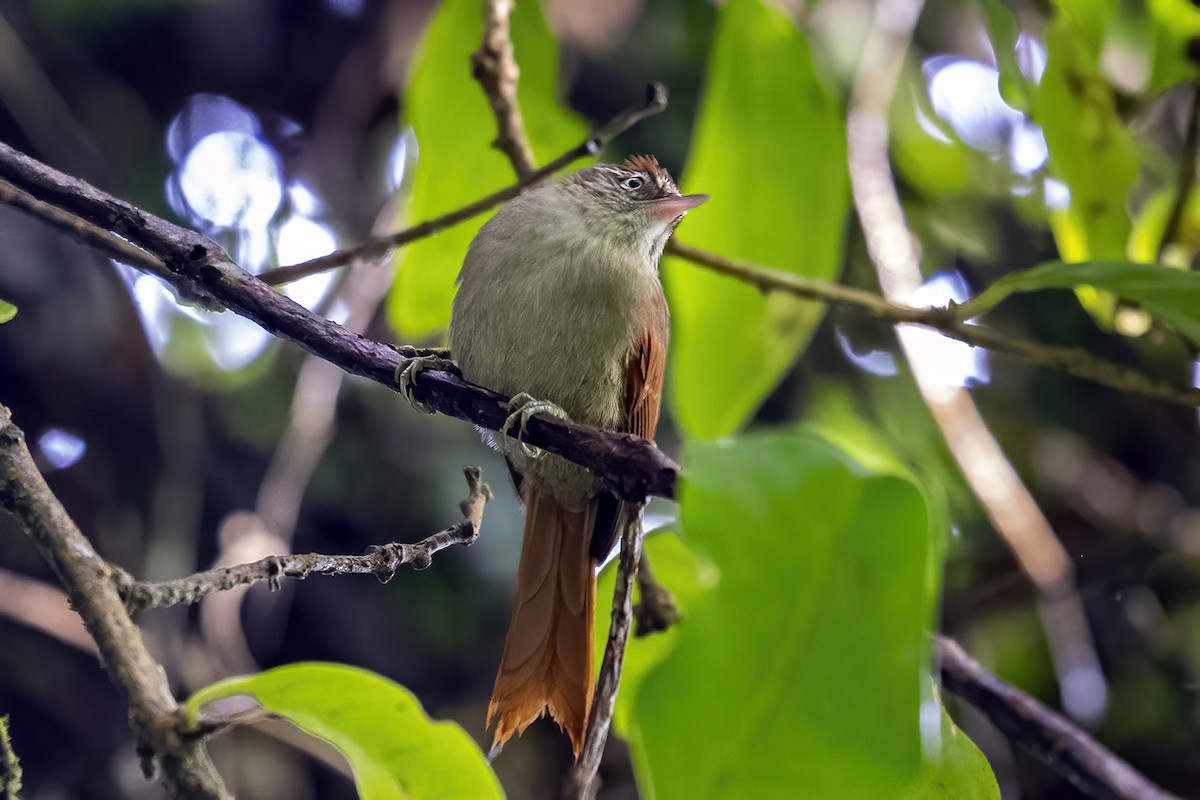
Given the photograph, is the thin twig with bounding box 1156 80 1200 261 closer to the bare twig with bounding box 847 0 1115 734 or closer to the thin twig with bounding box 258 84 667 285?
the bare twig with bounding box 847 0 1115 734

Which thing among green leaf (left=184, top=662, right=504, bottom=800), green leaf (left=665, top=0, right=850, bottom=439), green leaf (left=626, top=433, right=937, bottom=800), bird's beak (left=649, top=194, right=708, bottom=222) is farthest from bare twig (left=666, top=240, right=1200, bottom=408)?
green leaf (left=184, top=662, right=504, bottom=800)

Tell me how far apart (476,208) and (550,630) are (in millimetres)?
648

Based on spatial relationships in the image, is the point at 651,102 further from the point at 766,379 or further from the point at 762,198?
the point at 766,379

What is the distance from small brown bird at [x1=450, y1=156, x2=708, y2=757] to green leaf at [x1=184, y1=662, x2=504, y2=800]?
76 centimetres

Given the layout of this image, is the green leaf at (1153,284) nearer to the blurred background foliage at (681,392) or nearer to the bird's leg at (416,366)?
the blurred background foliage at (681,392)

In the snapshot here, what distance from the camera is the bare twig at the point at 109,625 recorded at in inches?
31.4

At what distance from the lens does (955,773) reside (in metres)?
1.07

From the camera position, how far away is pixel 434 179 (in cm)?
178

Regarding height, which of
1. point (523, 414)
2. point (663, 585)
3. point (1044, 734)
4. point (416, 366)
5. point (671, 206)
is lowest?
point (1044, 734)

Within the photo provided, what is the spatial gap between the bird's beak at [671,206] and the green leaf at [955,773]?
0.98 m

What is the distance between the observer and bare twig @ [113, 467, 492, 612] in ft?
2.84

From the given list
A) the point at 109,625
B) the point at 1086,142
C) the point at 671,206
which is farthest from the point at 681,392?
the point at 109,625

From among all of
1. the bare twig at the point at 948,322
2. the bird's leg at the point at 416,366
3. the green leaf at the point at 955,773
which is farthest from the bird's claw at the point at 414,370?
the green leaf at the point at 955,773

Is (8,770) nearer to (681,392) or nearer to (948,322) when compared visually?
(681,392)
